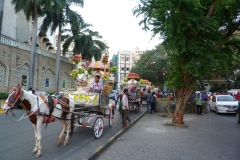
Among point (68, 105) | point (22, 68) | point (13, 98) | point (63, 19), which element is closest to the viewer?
point (13, 98)

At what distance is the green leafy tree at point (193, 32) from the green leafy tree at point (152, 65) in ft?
101

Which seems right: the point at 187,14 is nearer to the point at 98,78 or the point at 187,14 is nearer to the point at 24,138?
the point at 98,78

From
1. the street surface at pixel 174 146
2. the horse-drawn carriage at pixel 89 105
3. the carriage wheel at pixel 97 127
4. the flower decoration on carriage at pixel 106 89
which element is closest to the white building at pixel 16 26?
the flower decoration on carriage at pixel 106 89

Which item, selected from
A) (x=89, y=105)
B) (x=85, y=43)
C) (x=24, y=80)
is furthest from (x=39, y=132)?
(x=85, y=43)

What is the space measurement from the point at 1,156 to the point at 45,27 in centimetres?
2299

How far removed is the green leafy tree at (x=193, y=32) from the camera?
8.82 meters

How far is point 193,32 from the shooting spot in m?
9.83

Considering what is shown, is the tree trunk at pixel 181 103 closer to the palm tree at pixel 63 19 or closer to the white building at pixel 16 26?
the palm tree at pixel 63 19

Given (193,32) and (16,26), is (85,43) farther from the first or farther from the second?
(193,32)

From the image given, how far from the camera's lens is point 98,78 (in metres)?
8.41

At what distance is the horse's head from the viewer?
15.9 feet

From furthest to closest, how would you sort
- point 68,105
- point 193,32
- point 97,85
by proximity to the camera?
point 193,32 < point 97,85 < point 68,105

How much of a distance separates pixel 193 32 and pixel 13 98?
812 centimetres

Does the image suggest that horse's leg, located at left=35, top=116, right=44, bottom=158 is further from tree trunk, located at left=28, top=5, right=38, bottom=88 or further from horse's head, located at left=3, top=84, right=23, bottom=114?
tree trunk, located at left=28, top=5, right=38, bottom=88
